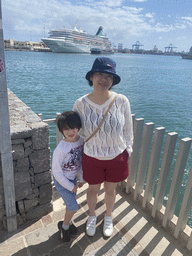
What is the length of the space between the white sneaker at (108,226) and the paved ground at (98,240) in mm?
55

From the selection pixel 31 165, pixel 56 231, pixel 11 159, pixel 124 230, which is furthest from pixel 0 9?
pixel 124 230

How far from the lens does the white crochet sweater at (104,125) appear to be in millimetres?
1705

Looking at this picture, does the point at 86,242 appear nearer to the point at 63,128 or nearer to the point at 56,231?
the point at 56,231

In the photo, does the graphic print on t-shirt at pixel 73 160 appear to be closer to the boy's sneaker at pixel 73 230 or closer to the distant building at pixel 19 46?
the boy's sneaker at pixel 73 230

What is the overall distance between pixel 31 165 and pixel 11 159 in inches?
11.2

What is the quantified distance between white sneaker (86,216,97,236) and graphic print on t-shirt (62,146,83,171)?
688 mm

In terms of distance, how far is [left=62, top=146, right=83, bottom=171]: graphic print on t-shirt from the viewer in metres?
1.81

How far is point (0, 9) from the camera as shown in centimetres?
139

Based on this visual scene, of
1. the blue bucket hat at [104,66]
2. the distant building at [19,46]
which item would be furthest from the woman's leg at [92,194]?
the distant building at [19,46]

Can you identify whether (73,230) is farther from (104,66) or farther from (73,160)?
(104,66)

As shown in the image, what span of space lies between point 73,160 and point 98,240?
905 millimetres

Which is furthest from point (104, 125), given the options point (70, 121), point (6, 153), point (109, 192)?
point (6, 153)

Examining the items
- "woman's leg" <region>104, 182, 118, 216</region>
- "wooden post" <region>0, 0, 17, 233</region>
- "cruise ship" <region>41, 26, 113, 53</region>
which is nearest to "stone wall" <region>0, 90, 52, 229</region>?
"wooden post" <region>0, 0, 17, 233</region>

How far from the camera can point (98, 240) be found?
6.64ft
